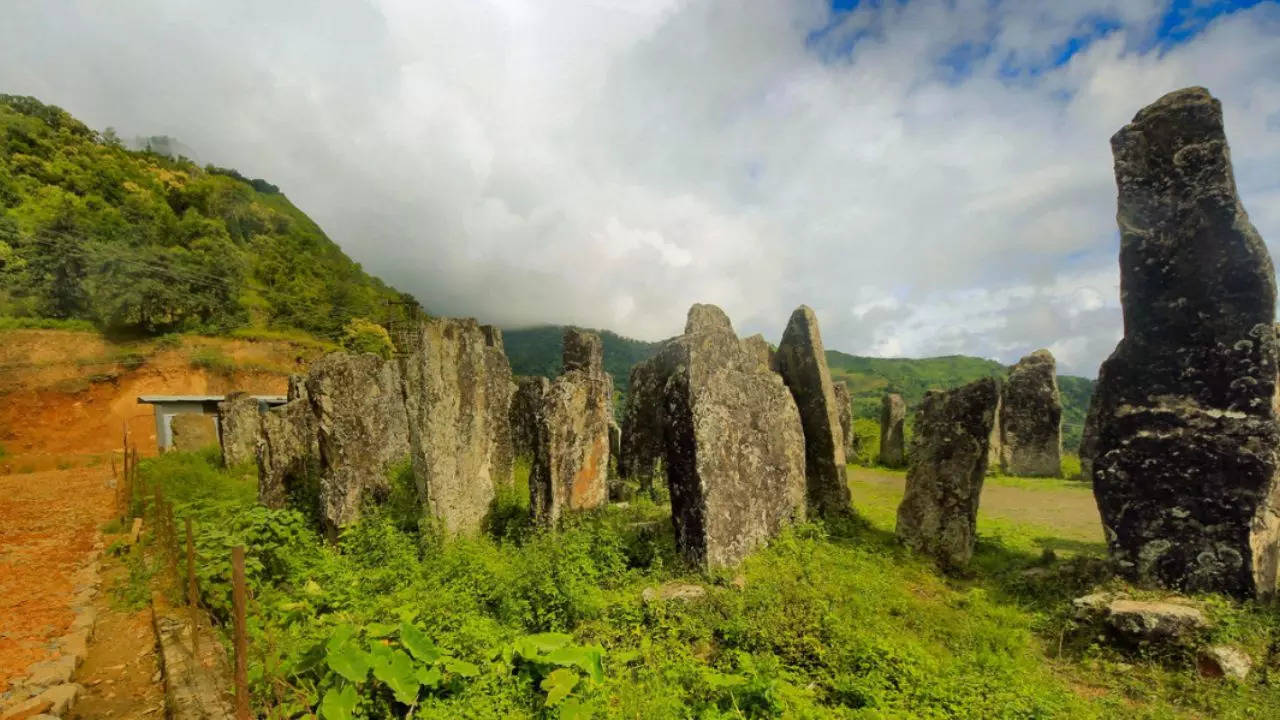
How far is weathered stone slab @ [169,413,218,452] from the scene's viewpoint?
21547 mm

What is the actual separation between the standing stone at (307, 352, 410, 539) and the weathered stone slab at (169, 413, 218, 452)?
15.6 meters

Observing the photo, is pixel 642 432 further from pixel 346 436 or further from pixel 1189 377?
pixel 1189 377

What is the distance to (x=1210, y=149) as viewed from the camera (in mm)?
7211

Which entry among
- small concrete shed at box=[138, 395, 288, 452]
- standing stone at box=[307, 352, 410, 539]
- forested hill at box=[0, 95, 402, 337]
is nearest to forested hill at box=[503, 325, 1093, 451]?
forested hill at box=[0, 95, 402, 337]

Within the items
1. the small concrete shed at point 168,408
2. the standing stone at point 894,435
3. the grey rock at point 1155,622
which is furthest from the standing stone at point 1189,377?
the small concrete shed at point 168,408

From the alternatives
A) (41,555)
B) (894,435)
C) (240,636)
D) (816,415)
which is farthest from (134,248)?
(240,636)

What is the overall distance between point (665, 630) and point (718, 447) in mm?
2389

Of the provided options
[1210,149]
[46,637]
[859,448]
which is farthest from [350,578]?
[859,448]

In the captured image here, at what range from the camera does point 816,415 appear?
10828mm

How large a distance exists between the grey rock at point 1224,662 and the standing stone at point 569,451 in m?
7.44

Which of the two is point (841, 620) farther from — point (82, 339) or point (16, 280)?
point (16, 280)

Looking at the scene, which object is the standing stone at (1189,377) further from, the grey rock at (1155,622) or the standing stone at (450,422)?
the standing stone at (450,422)

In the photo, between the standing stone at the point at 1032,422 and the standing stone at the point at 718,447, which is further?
the standing stone at the point at 1032,422

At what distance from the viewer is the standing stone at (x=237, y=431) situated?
1672 cm
